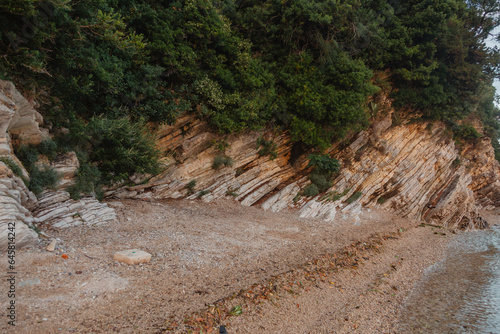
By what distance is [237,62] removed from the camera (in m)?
13.6

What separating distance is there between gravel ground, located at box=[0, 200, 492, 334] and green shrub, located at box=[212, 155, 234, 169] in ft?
7.29

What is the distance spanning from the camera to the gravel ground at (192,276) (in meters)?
5.10

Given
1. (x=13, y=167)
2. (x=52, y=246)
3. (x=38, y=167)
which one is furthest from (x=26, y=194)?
(x=52, y=246)

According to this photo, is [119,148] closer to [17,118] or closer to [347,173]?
[17,118]

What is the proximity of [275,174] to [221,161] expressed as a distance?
3853mm

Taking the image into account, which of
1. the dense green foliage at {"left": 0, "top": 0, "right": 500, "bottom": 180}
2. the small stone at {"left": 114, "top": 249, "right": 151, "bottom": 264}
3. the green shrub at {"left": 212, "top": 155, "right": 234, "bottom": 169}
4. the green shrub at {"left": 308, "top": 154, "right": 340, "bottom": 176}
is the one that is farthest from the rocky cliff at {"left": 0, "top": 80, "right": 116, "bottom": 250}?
the green shrub at {"left": 308, "top": 154, "right": 340, "bottom": 176}

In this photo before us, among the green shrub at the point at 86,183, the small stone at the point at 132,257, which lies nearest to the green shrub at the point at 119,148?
the green shrub at the point at 86,183

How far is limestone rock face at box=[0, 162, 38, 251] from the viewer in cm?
598

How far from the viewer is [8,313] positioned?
4.47 m

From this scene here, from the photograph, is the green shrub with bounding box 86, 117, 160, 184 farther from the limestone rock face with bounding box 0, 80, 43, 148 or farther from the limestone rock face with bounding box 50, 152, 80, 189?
the limestone rock face with bounding box 0, 80, 43, 148

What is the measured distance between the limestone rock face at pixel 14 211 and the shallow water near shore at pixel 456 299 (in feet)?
31.0

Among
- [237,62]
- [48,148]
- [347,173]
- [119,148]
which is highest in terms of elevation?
[237,62]

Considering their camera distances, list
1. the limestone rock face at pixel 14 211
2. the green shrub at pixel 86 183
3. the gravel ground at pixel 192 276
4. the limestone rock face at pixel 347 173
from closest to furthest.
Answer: the gravel ground at pixel 192 276, the limestone rock face at pixel 14 211, the green shrub at pixel 86 183, the limestone rock face at pixel 347 173

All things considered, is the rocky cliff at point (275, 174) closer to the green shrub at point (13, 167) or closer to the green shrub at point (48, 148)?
the green shrub at point (13, 167)
